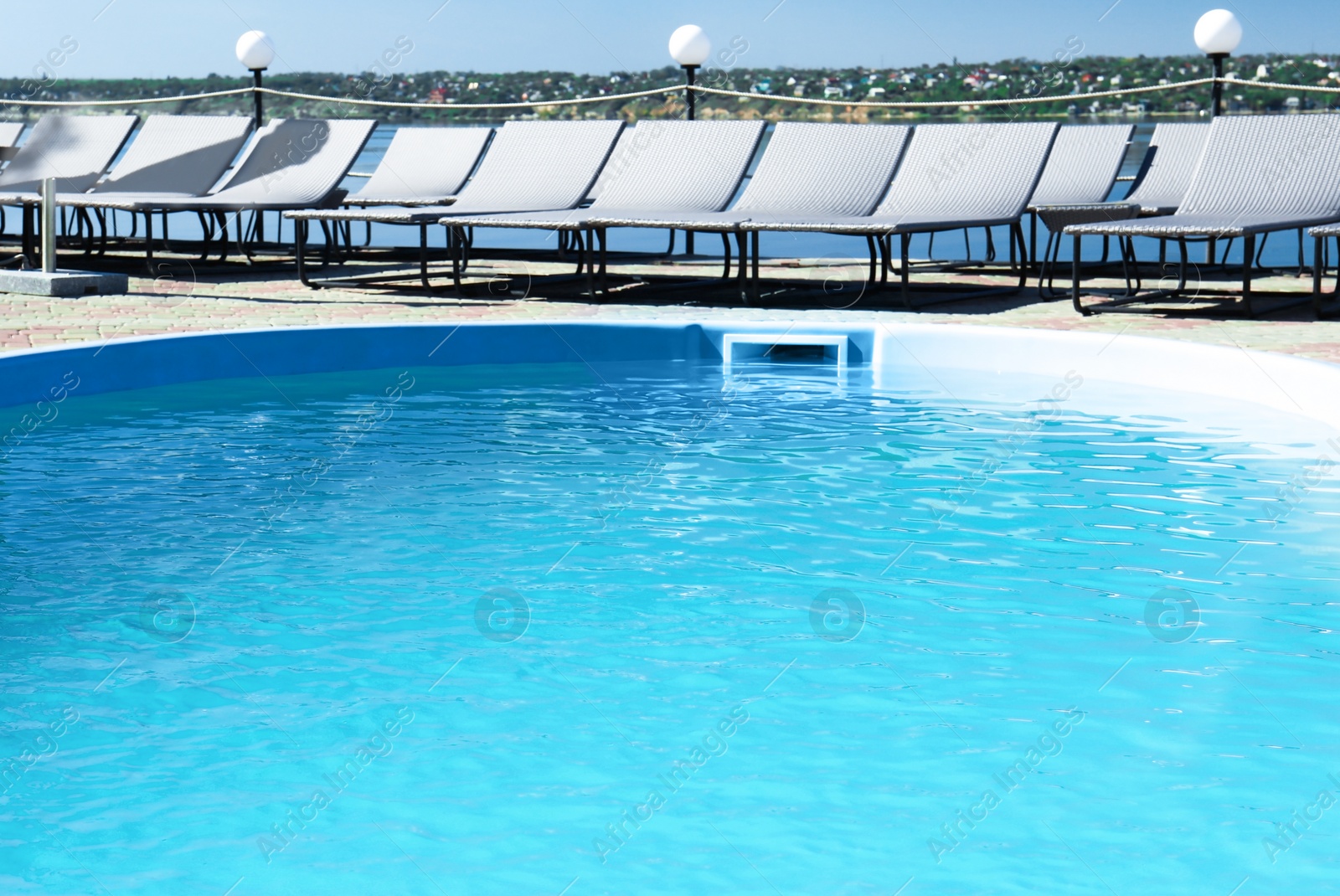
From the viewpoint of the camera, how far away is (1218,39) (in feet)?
32.9

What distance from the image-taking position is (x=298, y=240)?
887 cm

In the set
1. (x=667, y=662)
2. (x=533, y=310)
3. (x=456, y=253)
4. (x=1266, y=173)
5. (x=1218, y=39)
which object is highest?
(x=1218, y=39)

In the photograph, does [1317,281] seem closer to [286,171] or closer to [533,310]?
[533,310]

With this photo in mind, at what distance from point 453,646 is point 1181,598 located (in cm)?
175

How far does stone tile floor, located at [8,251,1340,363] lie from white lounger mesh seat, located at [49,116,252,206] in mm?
1540

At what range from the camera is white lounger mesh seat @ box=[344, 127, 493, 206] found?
10961 millimetres

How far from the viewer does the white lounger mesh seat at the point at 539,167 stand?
959 cm

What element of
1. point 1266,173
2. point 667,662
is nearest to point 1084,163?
point 1266,173

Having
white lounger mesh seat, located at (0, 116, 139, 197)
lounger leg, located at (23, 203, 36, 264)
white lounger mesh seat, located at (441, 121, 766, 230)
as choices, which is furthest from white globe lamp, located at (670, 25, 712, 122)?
lounger leg, located at (23, 203, 36, 264)

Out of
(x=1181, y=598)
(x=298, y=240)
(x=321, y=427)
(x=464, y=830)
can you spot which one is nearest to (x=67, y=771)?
(x=464, y=830)

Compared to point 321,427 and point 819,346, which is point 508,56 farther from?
point 321,427

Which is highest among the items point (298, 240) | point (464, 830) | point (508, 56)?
point (508, 56)

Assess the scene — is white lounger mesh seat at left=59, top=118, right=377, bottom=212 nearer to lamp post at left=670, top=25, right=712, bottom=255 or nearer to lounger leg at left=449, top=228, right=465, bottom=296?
lounger leg at left=449, top=228, right=465, bottom=296

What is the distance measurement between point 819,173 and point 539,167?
2.06m
